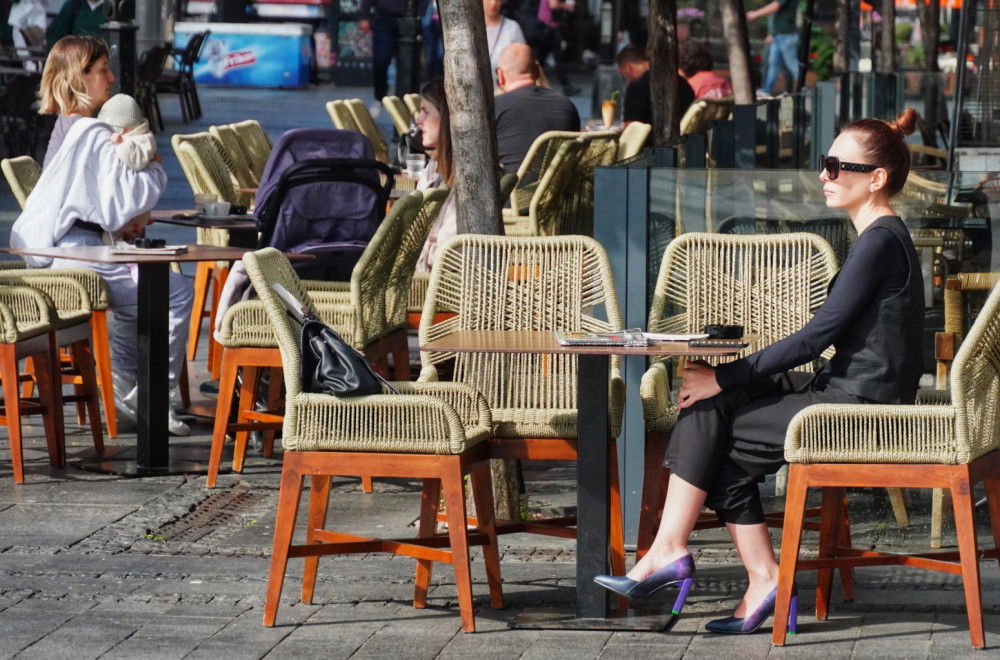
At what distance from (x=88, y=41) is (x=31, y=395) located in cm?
189

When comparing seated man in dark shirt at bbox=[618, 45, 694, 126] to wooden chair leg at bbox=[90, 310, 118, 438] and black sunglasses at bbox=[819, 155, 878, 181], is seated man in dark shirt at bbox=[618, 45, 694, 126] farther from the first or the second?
black sunglasses at bbox=[819, 155, 878, 181]

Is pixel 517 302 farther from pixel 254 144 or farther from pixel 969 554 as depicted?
pixel 254 144

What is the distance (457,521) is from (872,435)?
1.18m

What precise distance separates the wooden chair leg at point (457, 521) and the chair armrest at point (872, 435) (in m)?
0.92

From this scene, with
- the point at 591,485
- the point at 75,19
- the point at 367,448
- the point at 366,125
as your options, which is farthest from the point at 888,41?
the point at 367,448

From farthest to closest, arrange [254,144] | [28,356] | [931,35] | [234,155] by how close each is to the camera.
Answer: [931,35] < [254,144] < [234,155] < [28,356]

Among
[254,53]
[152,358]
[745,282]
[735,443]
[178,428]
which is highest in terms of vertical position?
[254,53]

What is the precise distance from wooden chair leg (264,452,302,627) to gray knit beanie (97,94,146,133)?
3239 mm

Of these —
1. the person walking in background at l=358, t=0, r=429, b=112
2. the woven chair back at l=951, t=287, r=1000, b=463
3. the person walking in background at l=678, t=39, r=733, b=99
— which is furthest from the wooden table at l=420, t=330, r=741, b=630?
the person walking in background at l=358, t=0, r=429, b=112

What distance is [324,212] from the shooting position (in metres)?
7.80

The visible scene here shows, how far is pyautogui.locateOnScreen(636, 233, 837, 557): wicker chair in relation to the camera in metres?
5.61

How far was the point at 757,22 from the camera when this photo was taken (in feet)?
95.7

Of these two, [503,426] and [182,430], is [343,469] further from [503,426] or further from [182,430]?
[182,430]

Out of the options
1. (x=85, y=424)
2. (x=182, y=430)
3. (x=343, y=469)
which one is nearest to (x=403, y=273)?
(x=182, y=430)
